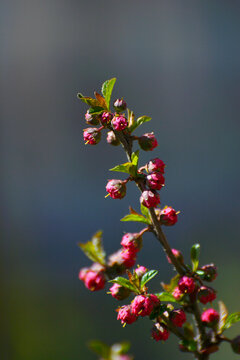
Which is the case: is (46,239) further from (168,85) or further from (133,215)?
(133,215)

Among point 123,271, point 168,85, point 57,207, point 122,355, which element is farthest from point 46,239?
point 122,355

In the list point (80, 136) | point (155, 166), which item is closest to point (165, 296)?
point (155, 166)

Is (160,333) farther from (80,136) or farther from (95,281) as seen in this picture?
(80,136)

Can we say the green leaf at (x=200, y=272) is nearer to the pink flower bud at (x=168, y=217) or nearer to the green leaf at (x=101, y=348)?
the pink flower bud at (x=168, y=217)

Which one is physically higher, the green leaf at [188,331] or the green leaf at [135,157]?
the green leaf at [135,157]

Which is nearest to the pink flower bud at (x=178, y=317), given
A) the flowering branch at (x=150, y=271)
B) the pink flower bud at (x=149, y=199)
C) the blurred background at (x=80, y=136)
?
the flowering branch at (x=150, y=271)
